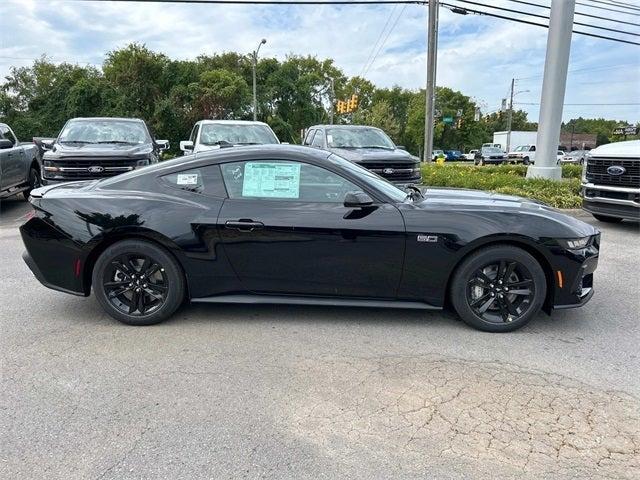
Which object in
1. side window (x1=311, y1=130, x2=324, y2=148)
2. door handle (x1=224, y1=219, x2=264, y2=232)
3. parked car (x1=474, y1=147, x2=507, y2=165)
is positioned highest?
side window (x1=311, y1=130, x2=324, y2=148)

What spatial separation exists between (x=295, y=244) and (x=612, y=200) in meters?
6.36

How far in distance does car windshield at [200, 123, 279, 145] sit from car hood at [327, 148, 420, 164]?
1.60 meters

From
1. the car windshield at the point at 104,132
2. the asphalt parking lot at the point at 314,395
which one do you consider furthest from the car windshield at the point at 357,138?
the asphalt parking lot at the point at 314,395

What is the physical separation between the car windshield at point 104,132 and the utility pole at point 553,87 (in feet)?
30.4

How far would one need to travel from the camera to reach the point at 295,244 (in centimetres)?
400

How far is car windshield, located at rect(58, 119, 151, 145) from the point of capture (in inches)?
388

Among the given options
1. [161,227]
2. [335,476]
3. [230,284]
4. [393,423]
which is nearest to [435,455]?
[393,423]

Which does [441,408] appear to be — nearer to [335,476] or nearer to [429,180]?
[335,476]

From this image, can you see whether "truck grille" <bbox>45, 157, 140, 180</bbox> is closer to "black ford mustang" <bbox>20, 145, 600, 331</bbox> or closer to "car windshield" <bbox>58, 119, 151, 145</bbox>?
"car windshield" <bbox>58, 119, 151, 145</bbox>

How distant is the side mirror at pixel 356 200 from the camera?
13.0ft

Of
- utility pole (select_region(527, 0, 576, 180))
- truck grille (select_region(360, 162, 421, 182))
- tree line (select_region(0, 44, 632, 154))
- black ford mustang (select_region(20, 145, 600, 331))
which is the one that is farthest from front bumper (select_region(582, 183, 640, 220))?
tree line (select_region(0, 44, 632, 154))

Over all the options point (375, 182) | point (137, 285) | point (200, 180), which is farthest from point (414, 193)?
point (137, 285)

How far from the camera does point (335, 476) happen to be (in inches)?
94.5

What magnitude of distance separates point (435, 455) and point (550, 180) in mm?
10149
